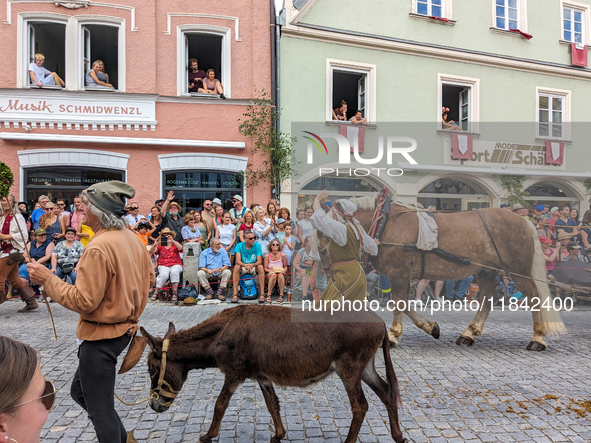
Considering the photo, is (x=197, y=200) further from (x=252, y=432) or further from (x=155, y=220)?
(x=252, y=432)

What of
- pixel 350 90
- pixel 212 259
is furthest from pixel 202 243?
pixel 350 90

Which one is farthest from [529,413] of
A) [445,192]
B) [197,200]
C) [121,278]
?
[197,200]

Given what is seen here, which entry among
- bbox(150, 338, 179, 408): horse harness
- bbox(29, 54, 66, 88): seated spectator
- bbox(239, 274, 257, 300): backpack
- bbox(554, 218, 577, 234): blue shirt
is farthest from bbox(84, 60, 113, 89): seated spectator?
bbox(554, 218, 577, 234): blue shirt

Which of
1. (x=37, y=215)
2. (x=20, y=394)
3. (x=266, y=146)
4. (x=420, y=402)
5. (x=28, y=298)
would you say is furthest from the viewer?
(x=266, y=146)

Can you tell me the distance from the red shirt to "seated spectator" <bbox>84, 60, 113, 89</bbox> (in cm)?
601

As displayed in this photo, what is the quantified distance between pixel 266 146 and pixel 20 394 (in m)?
12.1

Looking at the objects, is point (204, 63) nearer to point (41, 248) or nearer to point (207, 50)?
point (207, 50)

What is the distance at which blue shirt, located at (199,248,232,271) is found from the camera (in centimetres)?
984

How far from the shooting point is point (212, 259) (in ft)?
32.4

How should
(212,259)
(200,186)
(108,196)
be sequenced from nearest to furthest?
(108,196), (212,259), (200,186)

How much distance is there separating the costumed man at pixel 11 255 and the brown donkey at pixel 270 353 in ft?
19.7

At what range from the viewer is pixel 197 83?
13.6 m

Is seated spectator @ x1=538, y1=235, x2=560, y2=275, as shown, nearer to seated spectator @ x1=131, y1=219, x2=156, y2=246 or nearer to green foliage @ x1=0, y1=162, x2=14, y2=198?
seated spectator @ x1=131, y1=219, x2=156, y2=246

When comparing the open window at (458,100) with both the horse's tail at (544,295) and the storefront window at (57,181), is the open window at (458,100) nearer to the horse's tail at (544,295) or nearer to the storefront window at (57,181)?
the horse's tail at (544,295)
